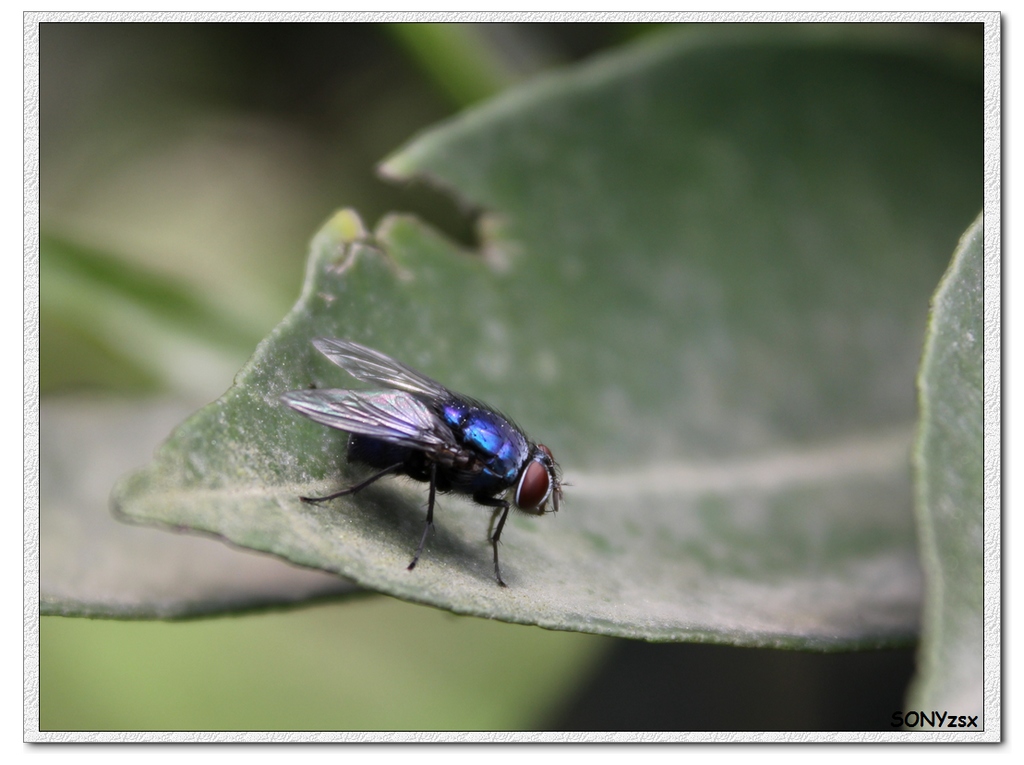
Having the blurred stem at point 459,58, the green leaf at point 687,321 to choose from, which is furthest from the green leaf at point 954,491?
the blurred stem at point 459,58

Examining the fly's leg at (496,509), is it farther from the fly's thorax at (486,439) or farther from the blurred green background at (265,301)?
the blurred green background at (265,301)

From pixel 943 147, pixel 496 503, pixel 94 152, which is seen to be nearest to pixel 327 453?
pixel 496 503

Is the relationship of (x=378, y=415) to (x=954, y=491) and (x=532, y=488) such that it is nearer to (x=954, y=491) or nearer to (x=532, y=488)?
(x=532, y=488)

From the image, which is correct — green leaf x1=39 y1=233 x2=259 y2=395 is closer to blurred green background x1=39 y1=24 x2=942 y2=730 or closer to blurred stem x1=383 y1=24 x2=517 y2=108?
blurred green background x1=39 y1=24 x2=942 y2=730

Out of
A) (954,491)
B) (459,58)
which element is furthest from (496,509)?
(459,58)

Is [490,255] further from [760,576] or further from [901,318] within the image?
[901,318]
